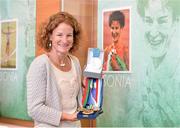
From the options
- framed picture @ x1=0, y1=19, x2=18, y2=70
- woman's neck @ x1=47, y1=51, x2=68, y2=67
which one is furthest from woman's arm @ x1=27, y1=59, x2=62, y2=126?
framed picture @ x1=0, y1=19, x2=18, y2=70

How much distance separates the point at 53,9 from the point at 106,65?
0.69 meters

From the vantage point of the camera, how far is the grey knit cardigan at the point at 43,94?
1.72 meters

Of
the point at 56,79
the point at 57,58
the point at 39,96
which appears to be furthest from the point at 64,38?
the point at 39,96

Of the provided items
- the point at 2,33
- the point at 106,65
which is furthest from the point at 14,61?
the point at 106,65

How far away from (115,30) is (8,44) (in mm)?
1186

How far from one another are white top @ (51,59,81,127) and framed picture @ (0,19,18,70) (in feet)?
5.30

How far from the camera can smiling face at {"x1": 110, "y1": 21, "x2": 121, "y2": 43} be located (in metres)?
2.80

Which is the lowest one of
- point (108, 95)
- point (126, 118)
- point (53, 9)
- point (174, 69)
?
point (126, 118)

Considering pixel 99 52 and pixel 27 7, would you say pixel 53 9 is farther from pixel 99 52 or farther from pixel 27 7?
pixel 99 52

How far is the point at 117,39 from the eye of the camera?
2.81 meters

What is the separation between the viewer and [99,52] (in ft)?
6.51

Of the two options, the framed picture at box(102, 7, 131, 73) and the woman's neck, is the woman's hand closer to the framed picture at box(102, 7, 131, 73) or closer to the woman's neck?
the woman's neck

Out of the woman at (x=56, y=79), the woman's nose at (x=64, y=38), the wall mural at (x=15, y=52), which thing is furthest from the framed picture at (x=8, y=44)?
the woman's nose at (x=64, y=38)

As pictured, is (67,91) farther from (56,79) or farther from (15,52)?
(15,52)
